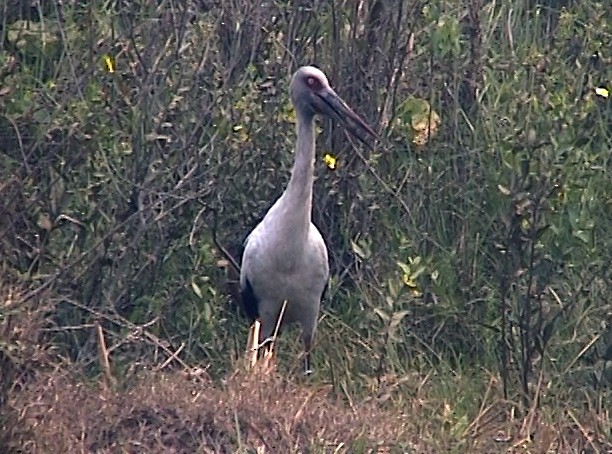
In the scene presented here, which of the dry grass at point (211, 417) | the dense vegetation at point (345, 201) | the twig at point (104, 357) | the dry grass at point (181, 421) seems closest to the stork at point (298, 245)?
the dense vegetation at point (345, 201)

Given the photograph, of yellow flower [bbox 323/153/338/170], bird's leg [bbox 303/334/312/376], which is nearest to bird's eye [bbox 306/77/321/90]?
yellow flower [bbox 323/153/338/170]

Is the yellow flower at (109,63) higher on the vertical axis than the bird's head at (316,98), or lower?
higher

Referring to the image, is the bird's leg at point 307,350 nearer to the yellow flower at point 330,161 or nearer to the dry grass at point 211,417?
the dry grass at point 211,417

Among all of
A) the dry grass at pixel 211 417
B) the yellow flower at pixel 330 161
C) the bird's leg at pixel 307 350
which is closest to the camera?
the dry grass at pixel 211 417

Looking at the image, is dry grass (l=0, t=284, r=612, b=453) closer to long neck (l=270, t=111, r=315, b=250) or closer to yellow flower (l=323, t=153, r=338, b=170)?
long neck (l=270, t=111, r=315, b=250)

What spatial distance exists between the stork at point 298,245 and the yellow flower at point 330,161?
278 millimetres

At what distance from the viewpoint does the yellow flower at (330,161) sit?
715 cm

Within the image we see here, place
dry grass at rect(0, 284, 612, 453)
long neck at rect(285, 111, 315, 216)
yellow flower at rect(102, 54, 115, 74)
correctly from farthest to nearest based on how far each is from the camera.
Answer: yellow flower at rect(102, 54, 115, 74)
long neck at rect(285, 111, 315, 216)
dry grass at rect(0, 284, 612, 453)

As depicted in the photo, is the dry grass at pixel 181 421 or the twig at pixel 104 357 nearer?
the dry grass at pixel 181 421

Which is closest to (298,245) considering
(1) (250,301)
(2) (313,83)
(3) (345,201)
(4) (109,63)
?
(1) (250,301)

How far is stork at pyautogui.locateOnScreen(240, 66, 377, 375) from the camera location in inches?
264

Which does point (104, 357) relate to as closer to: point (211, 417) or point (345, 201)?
point (211, 417)

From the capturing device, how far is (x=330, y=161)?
23.4 ft

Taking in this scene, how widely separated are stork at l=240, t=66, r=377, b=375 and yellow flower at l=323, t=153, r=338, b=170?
278mm
